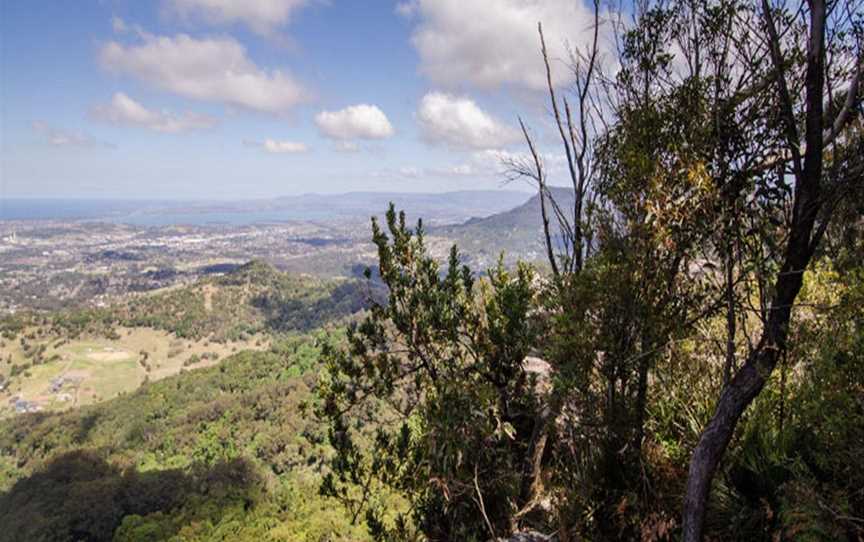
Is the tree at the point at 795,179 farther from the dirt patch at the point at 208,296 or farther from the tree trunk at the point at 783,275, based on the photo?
the dirt patch at the point at 208,296

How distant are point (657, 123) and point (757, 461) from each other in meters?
2.71

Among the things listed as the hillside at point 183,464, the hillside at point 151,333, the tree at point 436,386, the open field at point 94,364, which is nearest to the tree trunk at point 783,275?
the tree at point 436,386

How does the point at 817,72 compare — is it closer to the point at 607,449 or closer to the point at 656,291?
the point at 656,291

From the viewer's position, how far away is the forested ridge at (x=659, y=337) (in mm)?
2770

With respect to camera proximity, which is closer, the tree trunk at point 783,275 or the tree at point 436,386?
the tree trunk at point 783,275

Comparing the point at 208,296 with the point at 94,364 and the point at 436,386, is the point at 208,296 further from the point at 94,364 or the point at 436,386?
the point at 436,386

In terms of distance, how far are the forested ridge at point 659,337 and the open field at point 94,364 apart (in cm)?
9730

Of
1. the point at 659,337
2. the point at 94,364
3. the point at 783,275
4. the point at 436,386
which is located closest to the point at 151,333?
the point at 94,364

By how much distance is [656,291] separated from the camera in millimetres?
3242

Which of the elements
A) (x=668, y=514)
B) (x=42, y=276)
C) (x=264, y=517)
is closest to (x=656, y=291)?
(x=668, y=514)

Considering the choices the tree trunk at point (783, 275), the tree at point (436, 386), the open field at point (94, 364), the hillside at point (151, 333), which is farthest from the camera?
the hillside at point (151, 333)

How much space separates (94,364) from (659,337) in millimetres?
114645

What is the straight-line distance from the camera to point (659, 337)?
10.7ft

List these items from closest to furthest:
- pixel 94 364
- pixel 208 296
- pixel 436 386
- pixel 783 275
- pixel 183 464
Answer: pixel 783 275 < pixel 436 386 < pixel 183 464 < pixel 94 364 < pixel 208 296
